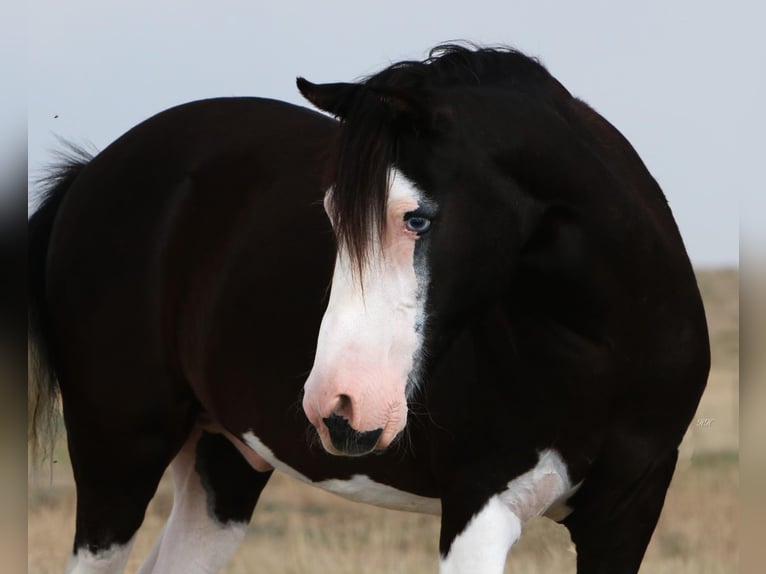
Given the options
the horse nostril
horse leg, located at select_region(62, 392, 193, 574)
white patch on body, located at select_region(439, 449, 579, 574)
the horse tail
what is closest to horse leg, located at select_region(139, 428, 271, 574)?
horse leg, located at select_region(62, 392, 193, 574)

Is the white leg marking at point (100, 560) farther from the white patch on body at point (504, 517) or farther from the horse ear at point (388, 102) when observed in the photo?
the horse ear at point (388, 102)

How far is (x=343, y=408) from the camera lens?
2.91 meters

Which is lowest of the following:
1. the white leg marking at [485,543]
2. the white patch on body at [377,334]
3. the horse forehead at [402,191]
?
the white leg marking at [485,543]

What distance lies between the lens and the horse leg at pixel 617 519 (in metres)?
3.70

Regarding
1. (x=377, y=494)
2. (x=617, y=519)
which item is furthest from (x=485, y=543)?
(x=377, y=494)

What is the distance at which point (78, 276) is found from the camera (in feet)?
15.7

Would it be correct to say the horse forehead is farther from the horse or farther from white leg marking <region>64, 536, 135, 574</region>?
white leg marking <region>64, 536, 135, 574</region>

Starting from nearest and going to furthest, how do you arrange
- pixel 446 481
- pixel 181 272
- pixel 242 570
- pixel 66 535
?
pixel 446 481, pixel 181 272, pixel 242 570, pixel 66 535

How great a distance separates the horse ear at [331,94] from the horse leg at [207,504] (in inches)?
82.2

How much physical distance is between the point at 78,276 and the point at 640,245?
2.32 m

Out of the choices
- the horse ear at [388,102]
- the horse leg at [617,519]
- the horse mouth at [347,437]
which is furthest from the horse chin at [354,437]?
the horse leg at [617,519]

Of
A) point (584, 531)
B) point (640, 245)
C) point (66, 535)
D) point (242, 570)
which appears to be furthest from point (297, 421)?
point (66, 535)

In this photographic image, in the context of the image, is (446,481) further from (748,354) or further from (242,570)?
(242,570)

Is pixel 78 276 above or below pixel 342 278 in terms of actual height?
below
